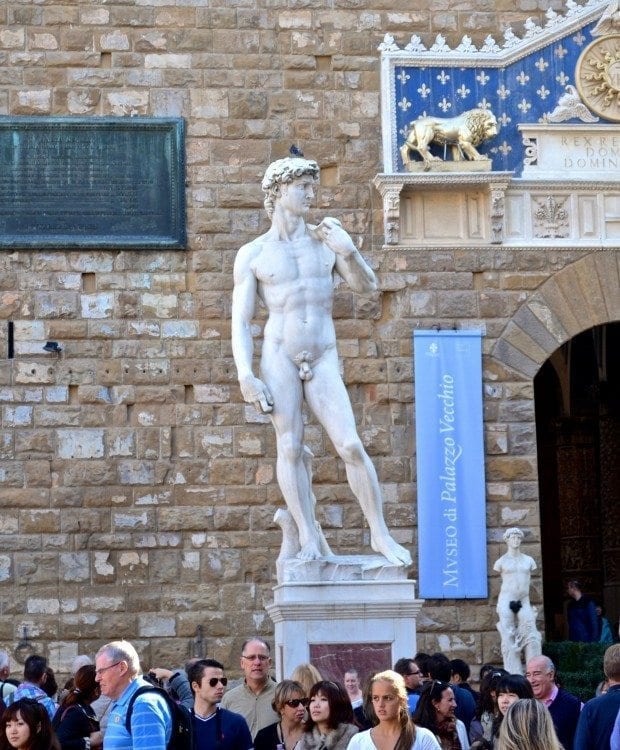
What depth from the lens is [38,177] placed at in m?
14.6

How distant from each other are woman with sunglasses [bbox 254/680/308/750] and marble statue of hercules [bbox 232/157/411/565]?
2.60 m

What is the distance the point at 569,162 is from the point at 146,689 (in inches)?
388

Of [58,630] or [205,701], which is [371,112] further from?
[205,701]

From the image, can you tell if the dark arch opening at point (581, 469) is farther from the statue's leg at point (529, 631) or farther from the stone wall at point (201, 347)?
the statue's leg at point (529, 631)

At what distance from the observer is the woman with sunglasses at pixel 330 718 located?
24.0 feet

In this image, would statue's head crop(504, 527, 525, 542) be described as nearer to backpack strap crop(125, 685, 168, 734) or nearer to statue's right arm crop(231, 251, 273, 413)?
statue's right arm crop(231, 251, 273, 413)

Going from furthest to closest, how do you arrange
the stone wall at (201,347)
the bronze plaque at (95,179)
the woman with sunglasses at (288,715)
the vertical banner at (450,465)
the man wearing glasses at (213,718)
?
the bronze plaque at (95,179)
the vertical banner at (450,465)
the stone wall at (201,347)
the woman with sunglasses at (288,715)
the man wearing glasses at (213,718)

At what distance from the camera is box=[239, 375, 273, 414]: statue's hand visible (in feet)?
34.3

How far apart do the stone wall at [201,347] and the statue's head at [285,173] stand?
374 centimetres

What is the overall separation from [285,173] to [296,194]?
151 mm

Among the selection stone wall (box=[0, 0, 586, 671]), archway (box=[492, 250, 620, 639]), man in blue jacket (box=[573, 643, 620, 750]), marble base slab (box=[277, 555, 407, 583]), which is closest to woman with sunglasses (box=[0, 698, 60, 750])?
man in blue jacket (box=[573, 643, 620, 750])

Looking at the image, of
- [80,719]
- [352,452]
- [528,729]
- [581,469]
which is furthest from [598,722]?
[581,469]

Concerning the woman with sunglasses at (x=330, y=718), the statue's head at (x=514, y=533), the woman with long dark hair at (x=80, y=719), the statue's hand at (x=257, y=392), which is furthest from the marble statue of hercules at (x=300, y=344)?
the statue's head at (x=514, y=533)

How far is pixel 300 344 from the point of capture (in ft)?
34.8
